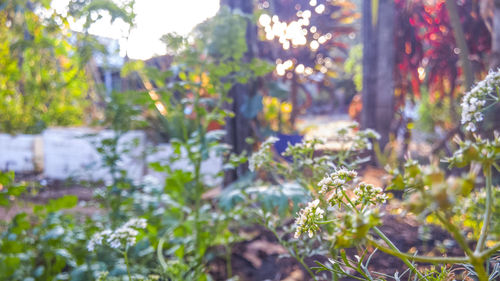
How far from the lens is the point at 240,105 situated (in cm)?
186

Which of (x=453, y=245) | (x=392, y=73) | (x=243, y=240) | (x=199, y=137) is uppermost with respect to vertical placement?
(x=392, y=73)

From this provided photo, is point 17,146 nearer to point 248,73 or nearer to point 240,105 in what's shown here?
point 240,105

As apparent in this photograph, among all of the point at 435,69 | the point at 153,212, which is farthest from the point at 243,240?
the point at 435,69

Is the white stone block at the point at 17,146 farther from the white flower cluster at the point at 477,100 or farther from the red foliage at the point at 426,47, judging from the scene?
the white flower cluster at the point at 477,100

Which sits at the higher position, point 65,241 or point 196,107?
point 196,107

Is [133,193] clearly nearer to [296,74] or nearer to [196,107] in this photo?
[196,107]

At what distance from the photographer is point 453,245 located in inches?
44.7

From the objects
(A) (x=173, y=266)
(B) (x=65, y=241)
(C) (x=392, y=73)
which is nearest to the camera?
(A) (x=173, y=266)

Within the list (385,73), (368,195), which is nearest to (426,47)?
(385,73)

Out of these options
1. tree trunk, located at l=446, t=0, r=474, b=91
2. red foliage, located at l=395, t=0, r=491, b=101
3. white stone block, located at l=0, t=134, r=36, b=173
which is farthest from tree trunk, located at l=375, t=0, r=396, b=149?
white stone block, located at l=0, t=134, r=36, b=173

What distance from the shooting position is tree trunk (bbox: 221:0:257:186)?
1.87m

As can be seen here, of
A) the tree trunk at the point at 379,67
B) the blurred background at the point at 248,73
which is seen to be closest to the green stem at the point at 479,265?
the blurred background at the point at 248,73

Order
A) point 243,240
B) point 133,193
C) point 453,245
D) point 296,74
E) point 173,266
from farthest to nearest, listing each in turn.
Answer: point 296,74
point 243,240
point 133,193
point 453,245
point 173,266

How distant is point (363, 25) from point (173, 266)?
1.49 meters
